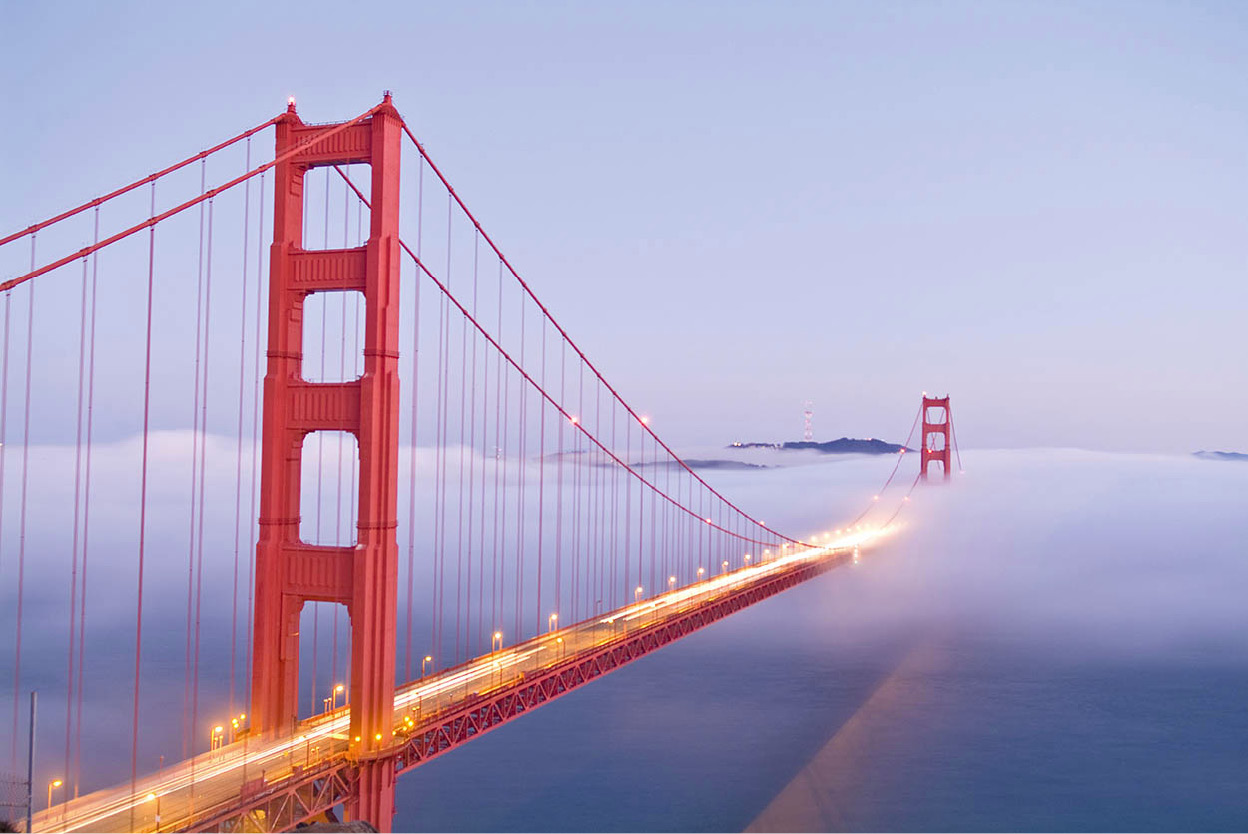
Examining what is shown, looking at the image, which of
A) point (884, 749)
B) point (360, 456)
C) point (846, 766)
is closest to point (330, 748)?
point (360, 456)

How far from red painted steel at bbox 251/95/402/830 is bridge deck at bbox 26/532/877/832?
86cm

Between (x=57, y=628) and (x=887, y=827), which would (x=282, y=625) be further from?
(x=57, y=628)

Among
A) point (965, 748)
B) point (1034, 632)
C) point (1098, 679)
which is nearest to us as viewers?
point (965, 748)

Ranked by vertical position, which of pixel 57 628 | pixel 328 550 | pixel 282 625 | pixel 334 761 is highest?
pixel 328 550

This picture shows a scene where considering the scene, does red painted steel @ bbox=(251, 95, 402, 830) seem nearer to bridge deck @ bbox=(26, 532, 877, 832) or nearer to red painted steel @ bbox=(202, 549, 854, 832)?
red painted steel @ bbox=(202, 549, 854, 832)

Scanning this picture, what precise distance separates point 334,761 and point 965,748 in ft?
147

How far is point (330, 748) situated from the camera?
18906 millimetres

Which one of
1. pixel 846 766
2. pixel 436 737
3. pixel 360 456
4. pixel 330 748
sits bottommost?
pixel 846 766

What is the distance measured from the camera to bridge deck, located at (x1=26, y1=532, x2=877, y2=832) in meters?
15.3

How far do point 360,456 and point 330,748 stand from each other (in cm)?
587

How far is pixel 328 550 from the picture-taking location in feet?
64.8

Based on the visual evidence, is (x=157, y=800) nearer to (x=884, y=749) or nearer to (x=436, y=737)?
(x=436, y=737)

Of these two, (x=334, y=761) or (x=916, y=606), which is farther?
(x=916, y=606)

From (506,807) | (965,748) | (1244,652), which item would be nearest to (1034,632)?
(1244,652)
